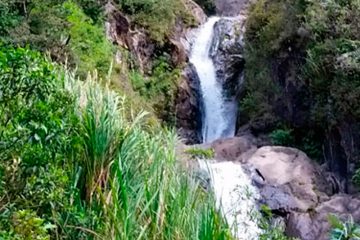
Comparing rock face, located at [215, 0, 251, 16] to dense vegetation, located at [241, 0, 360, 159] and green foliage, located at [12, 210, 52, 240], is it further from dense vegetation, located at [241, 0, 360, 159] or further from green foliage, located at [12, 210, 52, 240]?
green foliage, located at [12, 210, 52, 240]

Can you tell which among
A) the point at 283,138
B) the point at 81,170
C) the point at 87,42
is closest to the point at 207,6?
the point at 283,138

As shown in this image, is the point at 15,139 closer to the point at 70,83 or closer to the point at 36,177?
the point at 36,177

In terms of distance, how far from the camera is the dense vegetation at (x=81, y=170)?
3.40 metres

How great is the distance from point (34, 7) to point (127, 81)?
4089 millimetres

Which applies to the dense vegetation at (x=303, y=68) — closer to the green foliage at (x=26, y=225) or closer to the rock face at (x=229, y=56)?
the rock face at (x=229, y=56)

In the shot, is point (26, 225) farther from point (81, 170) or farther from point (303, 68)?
point (303, 68)

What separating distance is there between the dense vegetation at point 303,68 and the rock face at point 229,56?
1.49m

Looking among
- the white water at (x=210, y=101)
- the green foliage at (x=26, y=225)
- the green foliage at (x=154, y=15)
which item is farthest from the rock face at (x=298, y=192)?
the green foliage at (x=154, y=15)

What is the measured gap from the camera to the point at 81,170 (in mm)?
4336

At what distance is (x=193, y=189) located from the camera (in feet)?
13.5

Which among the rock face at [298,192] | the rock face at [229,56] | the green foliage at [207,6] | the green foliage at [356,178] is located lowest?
the rock face at [298,192]

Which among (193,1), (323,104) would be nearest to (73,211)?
(323,104)

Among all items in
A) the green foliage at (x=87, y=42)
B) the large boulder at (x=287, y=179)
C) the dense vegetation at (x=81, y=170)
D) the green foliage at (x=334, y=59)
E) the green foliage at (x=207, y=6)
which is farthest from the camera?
the green foliage at (x=207, y=6)

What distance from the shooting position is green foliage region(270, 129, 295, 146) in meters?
12.3
